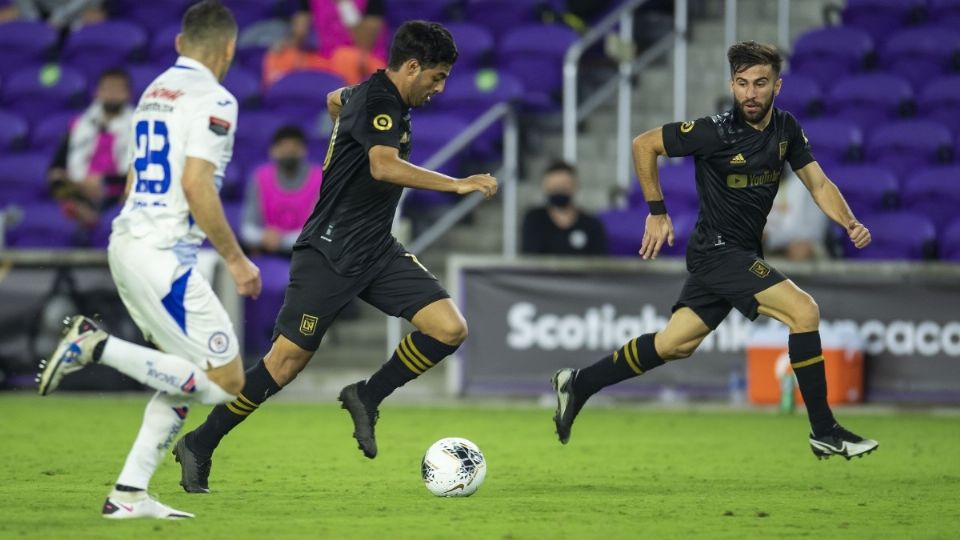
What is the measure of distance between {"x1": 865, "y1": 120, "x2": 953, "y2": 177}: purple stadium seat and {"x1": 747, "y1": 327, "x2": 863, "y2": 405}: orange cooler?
2852 mm

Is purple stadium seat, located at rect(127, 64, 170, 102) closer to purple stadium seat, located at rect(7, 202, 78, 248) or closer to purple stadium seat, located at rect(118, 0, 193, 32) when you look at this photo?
purple stadium seat, located at rect(118, 0, 193, 32)

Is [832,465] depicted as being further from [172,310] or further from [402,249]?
[172,310]

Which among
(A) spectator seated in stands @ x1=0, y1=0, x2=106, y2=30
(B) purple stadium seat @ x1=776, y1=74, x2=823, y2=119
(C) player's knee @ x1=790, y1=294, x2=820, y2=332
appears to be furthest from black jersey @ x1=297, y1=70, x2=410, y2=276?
(A) spectator seated in stands @ x1=0, y1=0, x2=106, y2=30

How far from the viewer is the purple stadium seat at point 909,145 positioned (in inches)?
595

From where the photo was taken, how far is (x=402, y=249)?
7965mm

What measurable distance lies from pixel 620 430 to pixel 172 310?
5581 mm

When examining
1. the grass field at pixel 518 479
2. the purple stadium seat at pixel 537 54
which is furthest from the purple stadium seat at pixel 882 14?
the grass field at pixel 518 479

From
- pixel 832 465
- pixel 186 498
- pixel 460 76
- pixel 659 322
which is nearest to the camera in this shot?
pixel 186 498

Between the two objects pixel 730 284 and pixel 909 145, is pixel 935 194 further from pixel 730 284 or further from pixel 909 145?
pixel 730 284

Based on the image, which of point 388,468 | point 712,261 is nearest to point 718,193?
point 712,261

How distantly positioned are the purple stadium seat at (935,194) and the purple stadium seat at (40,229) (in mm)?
7785

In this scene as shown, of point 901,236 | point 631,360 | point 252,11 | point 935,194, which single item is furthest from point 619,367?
point 252,11

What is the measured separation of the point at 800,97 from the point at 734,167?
25.0 ft

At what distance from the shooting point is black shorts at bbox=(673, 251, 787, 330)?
8.36 metres
